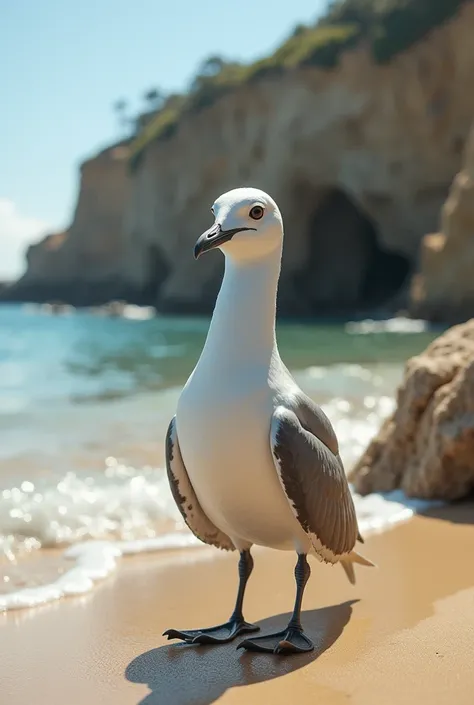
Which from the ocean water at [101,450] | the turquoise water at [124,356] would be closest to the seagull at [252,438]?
the ocean water at [101,450]

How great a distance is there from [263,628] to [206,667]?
0.40 meters

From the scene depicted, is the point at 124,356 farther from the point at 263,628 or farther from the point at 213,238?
the point at 213,238

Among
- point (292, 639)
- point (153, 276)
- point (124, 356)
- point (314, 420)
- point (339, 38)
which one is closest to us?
point (292, 639)

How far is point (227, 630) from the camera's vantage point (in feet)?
9.28

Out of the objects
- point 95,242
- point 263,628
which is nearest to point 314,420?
point 263,628

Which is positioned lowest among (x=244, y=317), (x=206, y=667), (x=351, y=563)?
(x=206, y=667)

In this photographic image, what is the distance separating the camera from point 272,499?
2621mm

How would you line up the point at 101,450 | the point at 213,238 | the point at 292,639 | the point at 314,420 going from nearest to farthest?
the point at 213,238
the point at 292,639
the point at 314,420
the point at 101,450

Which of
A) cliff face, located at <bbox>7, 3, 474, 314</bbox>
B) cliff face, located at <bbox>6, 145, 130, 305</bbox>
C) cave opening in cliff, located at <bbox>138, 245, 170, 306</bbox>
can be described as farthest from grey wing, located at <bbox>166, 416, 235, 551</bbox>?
cliff face, located at <bbox>6, 145, 130, 305</bbox>

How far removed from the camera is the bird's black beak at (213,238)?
8.18ft

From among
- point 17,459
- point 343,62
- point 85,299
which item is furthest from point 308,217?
point 17,459

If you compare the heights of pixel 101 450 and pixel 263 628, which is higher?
pixel 101 450

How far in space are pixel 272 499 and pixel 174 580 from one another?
1166 mm

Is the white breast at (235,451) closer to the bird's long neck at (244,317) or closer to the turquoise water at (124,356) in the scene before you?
the bird's long neck at (244,317)
